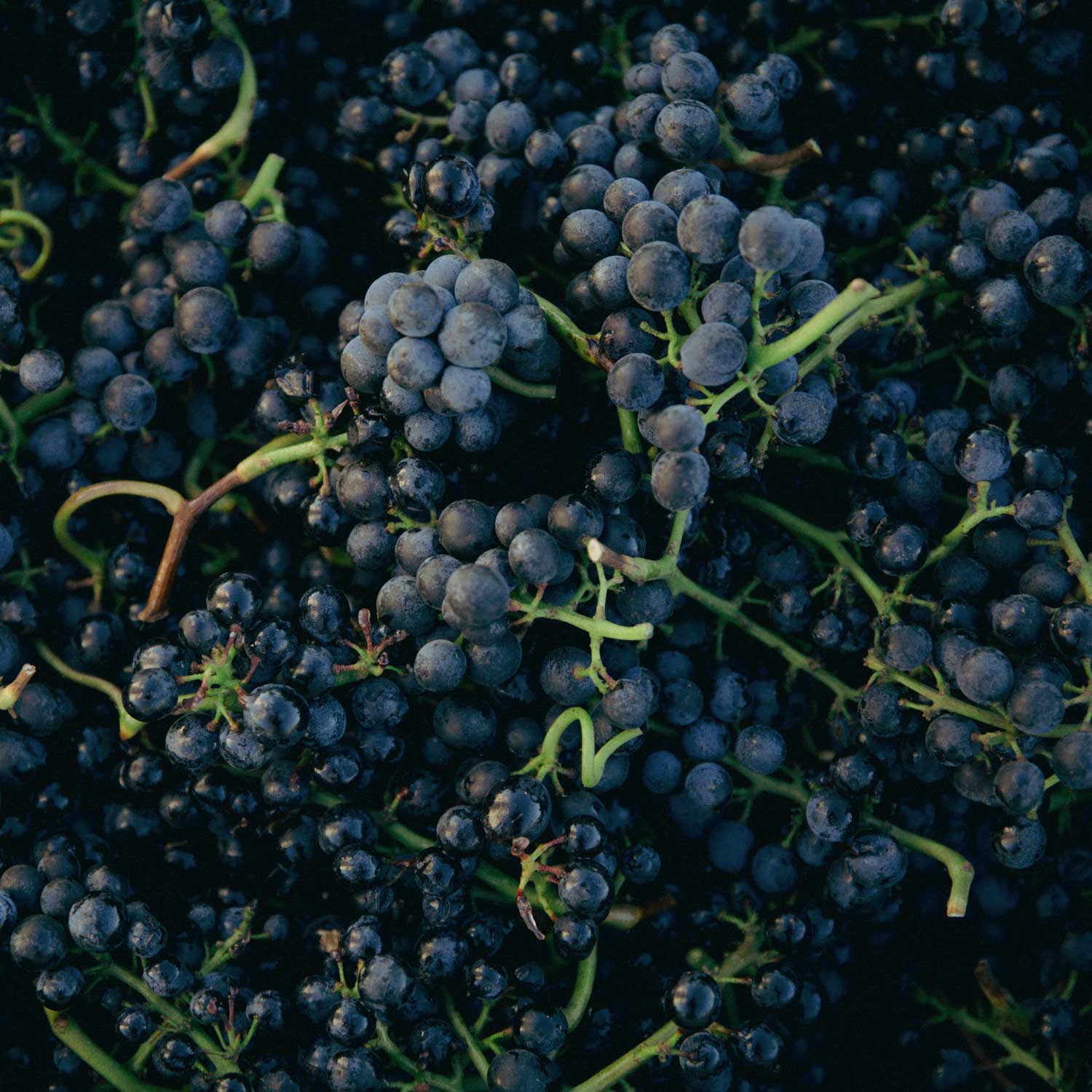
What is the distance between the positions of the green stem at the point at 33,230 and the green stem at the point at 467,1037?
1541 mm

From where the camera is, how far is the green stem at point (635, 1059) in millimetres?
1756

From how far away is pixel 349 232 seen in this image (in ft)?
7.33

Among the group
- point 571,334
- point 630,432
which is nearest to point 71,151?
point 571,334

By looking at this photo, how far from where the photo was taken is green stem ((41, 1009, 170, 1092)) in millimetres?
1731

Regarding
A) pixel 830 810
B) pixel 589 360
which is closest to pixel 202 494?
pixel 589 360

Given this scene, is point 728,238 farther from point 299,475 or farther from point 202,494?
point 202,494

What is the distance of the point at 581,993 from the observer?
5.88ft

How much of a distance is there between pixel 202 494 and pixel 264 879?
690 mm

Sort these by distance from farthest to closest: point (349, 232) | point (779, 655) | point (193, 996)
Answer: point (349, 232)
point (779, 655)
point (193, 996)

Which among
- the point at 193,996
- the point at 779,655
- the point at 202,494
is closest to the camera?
the point at 193,996

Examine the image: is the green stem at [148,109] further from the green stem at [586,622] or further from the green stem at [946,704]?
the green stem at [946,704]

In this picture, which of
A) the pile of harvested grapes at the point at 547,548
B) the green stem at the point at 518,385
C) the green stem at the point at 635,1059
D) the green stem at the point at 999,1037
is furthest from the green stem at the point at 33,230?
the green stem at the point at 999,1037

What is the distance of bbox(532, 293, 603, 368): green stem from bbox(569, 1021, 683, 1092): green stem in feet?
3.58

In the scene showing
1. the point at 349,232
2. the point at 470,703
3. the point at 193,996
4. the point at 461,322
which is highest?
the point at 461,322
